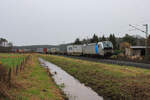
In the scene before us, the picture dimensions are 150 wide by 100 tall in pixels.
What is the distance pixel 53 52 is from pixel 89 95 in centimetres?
8875

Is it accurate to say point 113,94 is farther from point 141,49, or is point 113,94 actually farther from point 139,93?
point 141,49

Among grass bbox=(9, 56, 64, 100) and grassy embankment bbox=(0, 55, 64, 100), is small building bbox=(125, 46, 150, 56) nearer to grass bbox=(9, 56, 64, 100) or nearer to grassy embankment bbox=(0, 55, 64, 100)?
grass bbox=(9, 56, 64, 100)

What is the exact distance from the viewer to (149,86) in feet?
35.7

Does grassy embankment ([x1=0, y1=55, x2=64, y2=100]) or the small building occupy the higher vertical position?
the small building

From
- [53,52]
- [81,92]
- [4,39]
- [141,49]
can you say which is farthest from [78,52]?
[4,39]

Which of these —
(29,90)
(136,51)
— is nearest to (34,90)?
(29,90)

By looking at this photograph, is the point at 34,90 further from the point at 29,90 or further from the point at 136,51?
the point at 136,51

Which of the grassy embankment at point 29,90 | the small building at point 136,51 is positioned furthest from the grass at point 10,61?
the small building at point 136,51

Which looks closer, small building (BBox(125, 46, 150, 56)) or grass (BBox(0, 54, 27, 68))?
grass (BBox(0, 54, 27, 68))

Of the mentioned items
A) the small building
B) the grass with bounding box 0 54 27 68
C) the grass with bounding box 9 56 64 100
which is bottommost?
the grass with bounding box 9 56 64 100

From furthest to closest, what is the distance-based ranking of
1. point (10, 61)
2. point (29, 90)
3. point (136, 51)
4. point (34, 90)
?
point (136, 51)
point (10, 61)
point (34, 90)
point (29, 90)

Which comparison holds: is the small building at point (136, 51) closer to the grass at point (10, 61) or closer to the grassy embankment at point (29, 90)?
the grass at point (10, 61)

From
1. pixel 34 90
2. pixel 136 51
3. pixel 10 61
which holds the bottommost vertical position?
pixel 34 90

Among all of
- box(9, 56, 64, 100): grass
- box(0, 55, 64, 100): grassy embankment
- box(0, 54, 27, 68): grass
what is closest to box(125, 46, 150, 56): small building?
box(0, 54, 27, 68): grass
